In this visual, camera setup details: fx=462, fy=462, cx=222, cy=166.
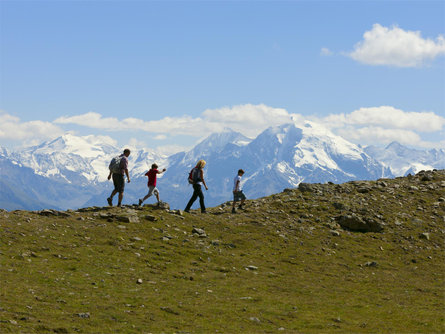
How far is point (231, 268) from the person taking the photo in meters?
25.0

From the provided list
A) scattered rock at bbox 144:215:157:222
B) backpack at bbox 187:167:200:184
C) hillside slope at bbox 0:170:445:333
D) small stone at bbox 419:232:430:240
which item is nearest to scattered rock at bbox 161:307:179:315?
hillside slope at bbox 0:170:445:333

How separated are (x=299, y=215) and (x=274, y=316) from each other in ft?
61.5

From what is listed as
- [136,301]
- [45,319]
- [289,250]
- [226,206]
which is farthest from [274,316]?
[226,206]

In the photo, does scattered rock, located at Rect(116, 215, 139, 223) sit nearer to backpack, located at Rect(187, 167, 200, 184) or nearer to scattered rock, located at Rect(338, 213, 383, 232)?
backpack, located at Rect(187, 167, 200, 184)

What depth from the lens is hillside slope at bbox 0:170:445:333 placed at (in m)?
16.9

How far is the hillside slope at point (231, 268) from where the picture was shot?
16.9m

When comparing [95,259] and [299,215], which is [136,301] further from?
[299,215]

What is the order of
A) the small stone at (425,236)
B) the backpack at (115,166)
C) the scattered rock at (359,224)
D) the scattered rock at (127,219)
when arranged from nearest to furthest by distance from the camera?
the scattered rock at (127,219) → the backpack at (115,166) → the small stone at (425,236) → the scattered rock at (359,224)

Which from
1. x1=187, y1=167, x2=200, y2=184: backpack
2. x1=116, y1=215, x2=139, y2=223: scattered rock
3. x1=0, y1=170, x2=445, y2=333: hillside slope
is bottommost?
x1=0, y1=170, x2=445, y2=333: hillside slope

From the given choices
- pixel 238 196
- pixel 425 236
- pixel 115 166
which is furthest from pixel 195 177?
pixel 425 236

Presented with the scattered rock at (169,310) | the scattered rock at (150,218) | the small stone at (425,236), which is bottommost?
the scattered rock at (169,310)

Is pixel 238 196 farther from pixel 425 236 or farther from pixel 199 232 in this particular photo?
pixel 425 236

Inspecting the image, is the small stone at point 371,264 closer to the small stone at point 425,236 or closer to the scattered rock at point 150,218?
the small stone at point 425,236

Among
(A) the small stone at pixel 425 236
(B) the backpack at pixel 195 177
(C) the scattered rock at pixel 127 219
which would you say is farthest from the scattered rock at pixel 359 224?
(C) the scattered rock at pixel 127 219
